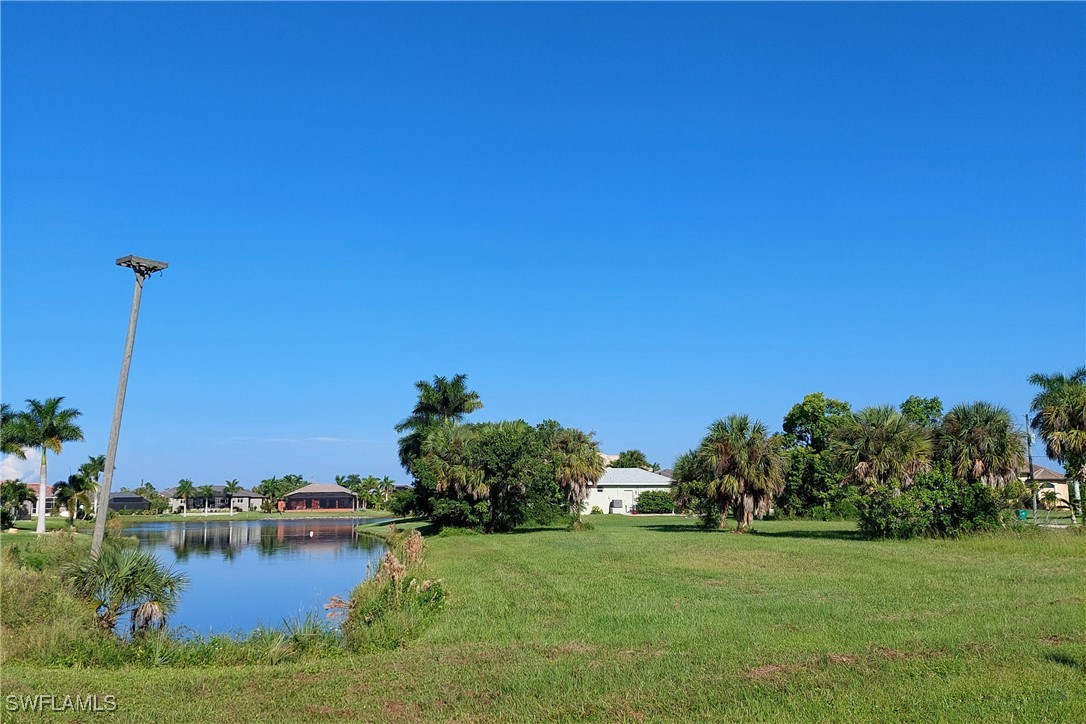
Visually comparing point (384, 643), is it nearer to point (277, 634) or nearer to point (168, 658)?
point (277, 634)

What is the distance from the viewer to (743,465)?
144 ft

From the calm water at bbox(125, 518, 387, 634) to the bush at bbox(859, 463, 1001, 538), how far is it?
74.3 ft

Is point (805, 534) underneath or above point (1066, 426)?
underneath

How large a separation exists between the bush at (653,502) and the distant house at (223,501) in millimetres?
86246

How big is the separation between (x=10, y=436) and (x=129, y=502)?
79656 millimetres

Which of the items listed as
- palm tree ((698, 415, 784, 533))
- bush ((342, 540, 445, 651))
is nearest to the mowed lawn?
bush ((342, 540, 445, 651))

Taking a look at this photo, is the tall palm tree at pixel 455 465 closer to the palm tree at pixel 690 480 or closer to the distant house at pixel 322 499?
the palm tree at pixel 690 480

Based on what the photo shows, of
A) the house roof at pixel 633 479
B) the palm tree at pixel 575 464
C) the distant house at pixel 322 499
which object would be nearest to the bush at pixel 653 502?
the house roof at pixel 633 479

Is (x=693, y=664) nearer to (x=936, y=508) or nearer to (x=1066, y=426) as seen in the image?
(x=936, y=508)

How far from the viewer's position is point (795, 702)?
940 cm

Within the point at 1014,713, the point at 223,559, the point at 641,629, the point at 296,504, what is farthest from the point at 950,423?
the point at 296,504

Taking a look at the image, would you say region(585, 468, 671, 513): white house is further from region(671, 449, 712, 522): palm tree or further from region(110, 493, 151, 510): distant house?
region(110, 493, 151, 510): distant house

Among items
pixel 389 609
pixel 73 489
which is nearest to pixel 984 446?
pixel 389 609

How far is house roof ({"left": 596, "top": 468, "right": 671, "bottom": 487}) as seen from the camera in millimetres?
91812
